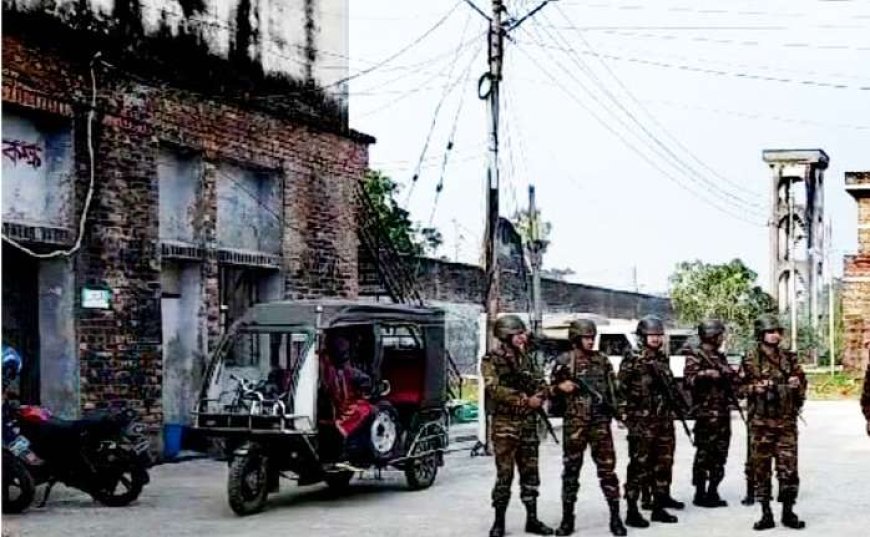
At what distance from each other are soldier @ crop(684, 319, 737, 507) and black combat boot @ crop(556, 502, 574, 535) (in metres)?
2.19

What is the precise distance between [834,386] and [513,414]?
80.2 feet

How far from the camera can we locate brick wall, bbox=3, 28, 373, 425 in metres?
14.3

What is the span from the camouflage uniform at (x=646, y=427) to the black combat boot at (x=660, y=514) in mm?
55

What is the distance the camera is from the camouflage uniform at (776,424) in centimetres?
1079

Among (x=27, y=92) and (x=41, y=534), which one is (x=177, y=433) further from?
(x=41, y=534)

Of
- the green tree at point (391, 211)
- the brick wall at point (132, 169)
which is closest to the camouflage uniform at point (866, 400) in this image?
the brick wall at point (132, 169)

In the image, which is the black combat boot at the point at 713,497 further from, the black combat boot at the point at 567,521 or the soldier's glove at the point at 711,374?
the black combat boot at the point at 567,521

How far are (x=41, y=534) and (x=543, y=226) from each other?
17.1 m

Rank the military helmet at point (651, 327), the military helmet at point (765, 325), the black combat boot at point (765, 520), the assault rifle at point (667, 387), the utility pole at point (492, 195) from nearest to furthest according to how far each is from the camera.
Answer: the black combat boot at point (765, 520) → the military helmet at point (765, 325) → the assault rifle at point (667, 387) → the military helmet at point (651, 327) → the utility pole at point (492, 195)

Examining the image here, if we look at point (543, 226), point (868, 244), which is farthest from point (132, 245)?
point (868, 244)

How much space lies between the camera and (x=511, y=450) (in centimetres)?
1030

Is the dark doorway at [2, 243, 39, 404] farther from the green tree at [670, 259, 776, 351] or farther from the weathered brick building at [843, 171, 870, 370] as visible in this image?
the weathered brick building at [843, 171, 870, 370]

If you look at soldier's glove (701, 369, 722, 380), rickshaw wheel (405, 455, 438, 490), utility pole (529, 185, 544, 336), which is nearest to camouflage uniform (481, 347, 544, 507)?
soldier's glove (701, 369, 722, 380)

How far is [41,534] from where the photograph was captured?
10586mm
